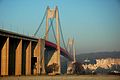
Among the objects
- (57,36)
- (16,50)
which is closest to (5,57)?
(16,50)

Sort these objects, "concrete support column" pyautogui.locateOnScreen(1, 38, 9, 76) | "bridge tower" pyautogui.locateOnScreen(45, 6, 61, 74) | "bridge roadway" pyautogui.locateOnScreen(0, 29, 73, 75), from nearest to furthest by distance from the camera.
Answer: "concrete support column" pyautogui.locateOnScreen(1, 38, 9, 76) < "bridge roadway" pyautogui.locateOnScreen(0, 29, 73, 75) < "bridge tower" pyautogui.locateOnScreen(45, 6, 61, 74)

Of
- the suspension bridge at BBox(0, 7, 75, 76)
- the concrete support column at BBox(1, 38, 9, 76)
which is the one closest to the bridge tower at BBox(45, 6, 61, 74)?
the suspension bridge at BBox(0, 7, 75, 76)

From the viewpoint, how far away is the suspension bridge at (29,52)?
54.7m

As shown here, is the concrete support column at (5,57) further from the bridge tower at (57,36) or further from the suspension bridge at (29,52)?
the bridge tower at (57,36)

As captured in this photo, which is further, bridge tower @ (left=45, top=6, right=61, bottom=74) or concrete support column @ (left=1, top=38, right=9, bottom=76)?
bridge tower @ (left=45, top=6, right=61, bottom=74)

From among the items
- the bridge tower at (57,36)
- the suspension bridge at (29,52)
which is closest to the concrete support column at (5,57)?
the suspension bridge at (29,52)

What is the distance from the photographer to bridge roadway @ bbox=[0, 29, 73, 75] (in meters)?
54.1

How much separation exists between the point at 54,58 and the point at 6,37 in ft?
73.0

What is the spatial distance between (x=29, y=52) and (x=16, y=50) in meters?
5.71

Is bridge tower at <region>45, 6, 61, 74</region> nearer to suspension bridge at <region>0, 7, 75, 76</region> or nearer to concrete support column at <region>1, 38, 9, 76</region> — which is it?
suspension bridge at <region>0, 7, 75, 76</region>

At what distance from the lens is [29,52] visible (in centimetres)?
6712

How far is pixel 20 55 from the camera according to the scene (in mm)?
61125

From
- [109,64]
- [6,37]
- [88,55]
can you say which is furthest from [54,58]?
[88,55]

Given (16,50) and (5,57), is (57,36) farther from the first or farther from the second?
(5,57)
